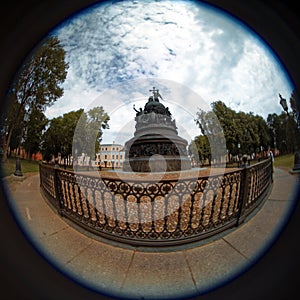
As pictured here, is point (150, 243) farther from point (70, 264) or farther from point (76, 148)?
point (76, 148)

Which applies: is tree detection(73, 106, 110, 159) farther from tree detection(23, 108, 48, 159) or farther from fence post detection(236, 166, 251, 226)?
fence post detection(236, 166, 251, 226)

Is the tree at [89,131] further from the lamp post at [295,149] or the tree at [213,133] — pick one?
the lamp post at [295,149]

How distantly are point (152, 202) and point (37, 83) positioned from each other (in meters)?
1.11

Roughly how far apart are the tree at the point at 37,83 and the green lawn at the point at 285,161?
1.32m

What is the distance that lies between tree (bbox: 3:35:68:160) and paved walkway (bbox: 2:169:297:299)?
0.34 metres

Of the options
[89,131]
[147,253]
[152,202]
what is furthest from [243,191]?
[89,131]

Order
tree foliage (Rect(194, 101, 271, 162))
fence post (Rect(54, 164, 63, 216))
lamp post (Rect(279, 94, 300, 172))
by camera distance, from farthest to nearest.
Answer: fence post (Rect(54, 164, 63, 216)), tree foliage (Rect(194, 101, 271, 162)), lamp post (Rect(279, 94, 300, 172))

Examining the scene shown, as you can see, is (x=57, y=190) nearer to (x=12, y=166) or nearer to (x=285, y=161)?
(x=12, y=166)

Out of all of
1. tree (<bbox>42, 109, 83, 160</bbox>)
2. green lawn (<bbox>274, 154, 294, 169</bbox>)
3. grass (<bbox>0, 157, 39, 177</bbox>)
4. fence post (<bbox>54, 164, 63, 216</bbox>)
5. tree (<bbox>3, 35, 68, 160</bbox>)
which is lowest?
fence post (<bbox>54, 164, 63, 216</bbox>)

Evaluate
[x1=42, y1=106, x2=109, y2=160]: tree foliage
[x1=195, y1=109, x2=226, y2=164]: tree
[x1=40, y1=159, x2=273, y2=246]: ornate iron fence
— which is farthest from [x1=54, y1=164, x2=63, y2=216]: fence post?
[x1=195, y1=109, x2=226, y2=164]: tree

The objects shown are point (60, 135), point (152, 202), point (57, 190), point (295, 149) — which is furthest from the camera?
Result: point (152, 202)

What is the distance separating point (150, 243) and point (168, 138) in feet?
14.0

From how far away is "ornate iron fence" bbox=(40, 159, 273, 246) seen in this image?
3.49 ft

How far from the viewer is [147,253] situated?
0.99 m
